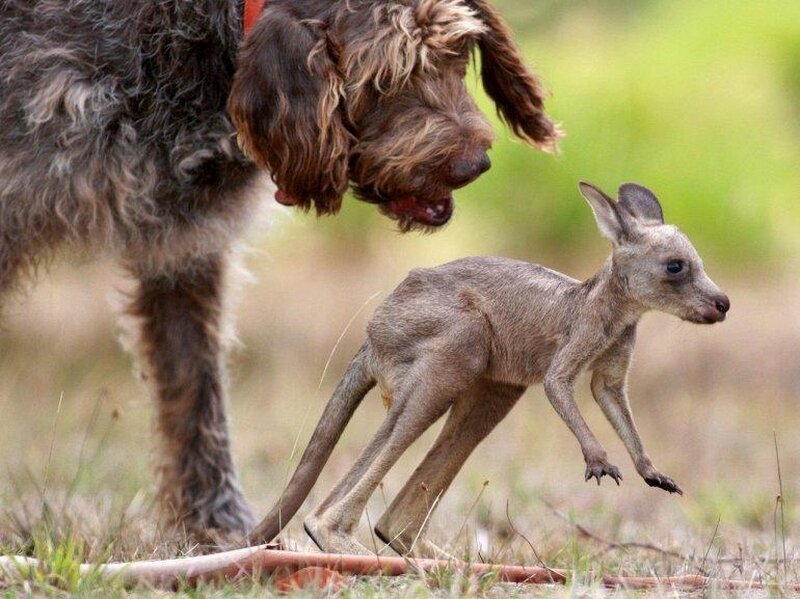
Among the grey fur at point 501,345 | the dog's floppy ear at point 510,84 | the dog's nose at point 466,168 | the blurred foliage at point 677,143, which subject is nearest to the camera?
the grey fur at point 501,345

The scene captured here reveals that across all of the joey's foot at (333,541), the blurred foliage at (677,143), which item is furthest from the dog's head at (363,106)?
the blurred foliage at (677,143)

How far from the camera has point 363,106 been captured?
424 centimetres

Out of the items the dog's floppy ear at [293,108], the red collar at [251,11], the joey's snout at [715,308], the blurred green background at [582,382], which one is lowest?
the blurred green background at [582,382]

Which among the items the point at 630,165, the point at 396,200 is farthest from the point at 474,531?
the point at 630,165

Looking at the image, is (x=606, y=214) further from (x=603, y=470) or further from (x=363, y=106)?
(x=363, y=106)

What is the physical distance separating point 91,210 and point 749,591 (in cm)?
234

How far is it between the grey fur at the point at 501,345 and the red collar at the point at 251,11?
41.0 inches

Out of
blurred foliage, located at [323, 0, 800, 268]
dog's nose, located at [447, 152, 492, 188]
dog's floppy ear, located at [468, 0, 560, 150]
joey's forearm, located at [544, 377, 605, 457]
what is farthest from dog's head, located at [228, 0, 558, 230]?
blurred foliage, located at [323, 0, 800, 268]

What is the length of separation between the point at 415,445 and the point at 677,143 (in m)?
4.95

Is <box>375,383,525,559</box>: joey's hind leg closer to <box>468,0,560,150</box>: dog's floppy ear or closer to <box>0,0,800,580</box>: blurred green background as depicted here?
<box>0,0,800,580</box>: blurred green background

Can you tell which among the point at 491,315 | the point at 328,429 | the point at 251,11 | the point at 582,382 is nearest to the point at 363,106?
the point at 251,11

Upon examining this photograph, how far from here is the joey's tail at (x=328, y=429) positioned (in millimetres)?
3996

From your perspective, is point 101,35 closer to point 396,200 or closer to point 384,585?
point 396,200

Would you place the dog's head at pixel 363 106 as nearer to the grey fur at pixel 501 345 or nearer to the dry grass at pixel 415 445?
the grey fur at pixel 501 345
